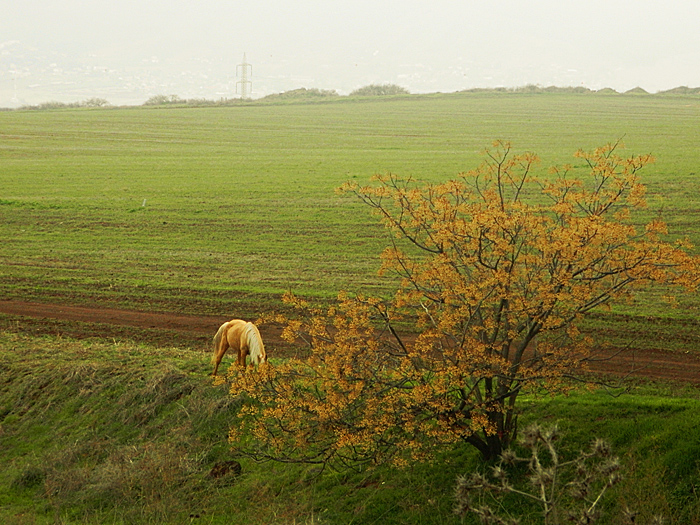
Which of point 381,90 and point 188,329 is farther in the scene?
point 381,90

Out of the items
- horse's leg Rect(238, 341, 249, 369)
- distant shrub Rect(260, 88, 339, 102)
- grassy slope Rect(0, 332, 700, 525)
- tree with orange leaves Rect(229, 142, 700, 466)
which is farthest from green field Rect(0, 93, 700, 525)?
distant shrub Rect(260, 88, 339, 102)

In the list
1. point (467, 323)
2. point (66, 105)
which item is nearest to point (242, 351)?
point (467, 323)

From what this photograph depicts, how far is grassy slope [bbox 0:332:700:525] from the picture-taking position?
11883 mm

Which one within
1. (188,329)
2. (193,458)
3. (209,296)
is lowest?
(193,458)

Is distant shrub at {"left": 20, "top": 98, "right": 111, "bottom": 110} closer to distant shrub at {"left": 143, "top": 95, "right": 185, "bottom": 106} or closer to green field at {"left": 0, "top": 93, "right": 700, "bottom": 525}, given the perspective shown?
distant shrub at {"left": 143, "top": 95, "right": 185, "bottom": 106}

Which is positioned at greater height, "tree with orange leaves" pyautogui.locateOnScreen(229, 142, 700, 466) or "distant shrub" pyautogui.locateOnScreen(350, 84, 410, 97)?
"distant shrub" pyautogui.locateOnScreen(350, 84, 410, 97)

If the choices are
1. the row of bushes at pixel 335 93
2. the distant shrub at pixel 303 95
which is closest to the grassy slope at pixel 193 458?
the row of bushes at pixel 335 93

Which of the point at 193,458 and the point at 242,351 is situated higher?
the point at 242,351

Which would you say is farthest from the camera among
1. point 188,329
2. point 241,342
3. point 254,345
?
point 188,329

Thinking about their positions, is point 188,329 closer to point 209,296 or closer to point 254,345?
point 209,296

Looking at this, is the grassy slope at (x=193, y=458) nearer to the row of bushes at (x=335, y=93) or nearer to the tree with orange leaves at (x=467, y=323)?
the tree with orange leaves at (x=467, y=323)

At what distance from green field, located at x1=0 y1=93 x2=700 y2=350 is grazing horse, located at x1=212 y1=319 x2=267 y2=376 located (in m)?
5.18

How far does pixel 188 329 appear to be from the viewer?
20.3m

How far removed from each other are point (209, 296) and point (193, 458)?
30.0ft
